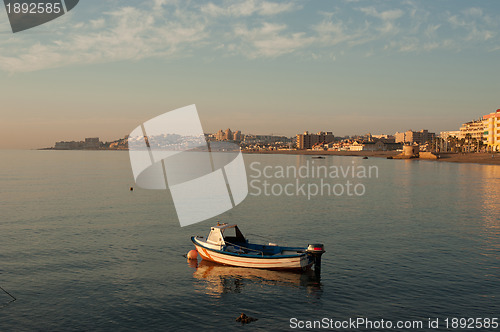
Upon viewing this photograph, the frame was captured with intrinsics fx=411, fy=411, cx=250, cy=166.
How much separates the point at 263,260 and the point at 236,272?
276cm

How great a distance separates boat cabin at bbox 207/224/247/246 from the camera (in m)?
39.2

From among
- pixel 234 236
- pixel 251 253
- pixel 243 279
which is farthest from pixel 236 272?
pixel 234 236

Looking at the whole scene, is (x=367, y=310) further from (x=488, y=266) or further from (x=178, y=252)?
(x=178, y=252)

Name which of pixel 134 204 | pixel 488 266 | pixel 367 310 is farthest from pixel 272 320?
pixel 134 204

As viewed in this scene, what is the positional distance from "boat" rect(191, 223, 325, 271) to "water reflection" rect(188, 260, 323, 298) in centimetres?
57

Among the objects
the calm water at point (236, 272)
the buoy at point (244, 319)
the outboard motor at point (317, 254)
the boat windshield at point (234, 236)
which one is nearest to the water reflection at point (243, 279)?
the calm water at point (236, 272)

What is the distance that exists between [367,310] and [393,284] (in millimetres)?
5790

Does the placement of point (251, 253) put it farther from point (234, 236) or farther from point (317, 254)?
point (317, 254)

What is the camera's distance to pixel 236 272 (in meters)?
36.5

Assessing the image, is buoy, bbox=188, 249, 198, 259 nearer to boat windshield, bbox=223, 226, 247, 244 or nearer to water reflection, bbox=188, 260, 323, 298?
water reflection, bbox=188, 260, 323, 298

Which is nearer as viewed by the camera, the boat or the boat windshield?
the boat

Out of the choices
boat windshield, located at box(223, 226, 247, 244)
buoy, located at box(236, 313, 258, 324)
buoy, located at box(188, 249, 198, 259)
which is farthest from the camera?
boat windshield, located at box(223, 226, 247, 244)

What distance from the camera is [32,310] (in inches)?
1083

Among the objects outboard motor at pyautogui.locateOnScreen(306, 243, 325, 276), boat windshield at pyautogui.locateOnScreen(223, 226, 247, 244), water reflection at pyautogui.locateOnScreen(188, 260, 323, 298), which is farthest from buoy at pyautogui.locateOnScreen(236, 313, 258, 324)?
boat windshield at pyautogui.locateOnScreen(223, 226, 247, 244)
